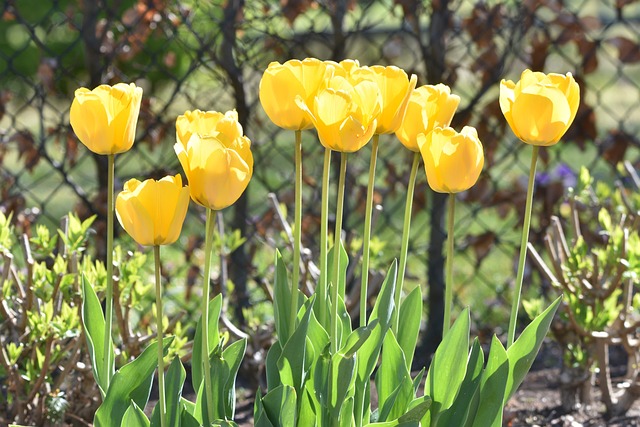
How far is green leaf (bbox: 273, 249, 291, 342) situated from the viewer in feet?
5.14

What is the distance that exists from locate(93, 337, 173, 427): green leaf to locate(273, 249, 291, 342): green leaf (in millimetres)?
184

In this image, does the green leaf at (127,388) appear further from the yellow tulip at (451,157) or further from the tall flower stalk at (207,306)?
the yellow tulip at (451,157)

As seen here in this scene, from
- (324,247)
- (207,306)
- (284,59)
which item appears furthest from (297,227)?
(284,59)

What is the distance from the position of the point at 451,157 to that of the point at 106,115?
0.46 metres

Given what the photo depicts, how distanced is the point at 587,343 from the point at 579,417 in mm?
184

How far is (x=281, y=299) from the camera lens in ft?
5.18

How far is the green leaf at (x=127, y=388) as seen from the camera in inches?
55.8

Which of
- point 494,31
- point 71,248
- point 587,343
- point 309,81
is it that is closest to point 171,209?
point 309,81

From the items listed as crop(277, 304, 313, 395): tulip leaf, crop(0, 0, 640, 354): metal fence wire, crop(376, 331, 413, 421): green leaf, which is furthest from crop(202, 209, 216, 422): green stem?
crop(0, 0, 640, 354): metal fence wire

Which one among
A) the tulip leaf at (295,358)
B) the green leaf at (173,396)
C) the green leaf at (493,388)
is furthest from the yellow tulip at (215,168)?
the green leaf at (493,388)

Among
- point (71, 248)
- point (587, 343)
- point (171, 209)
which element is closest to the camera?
point (171, 209)

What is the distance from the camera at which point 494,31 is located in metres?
2.84

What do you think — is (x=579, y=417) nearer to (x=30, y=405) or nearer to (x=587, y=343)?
(x=587, y=343)

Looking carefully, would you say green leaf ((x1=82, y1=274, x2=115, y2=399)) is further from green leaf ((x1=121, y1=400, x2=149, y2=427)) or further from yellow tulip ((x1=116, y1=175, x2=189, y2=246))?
yellow tulip ((x1=116, y1=175, x2=189, y2=246))
